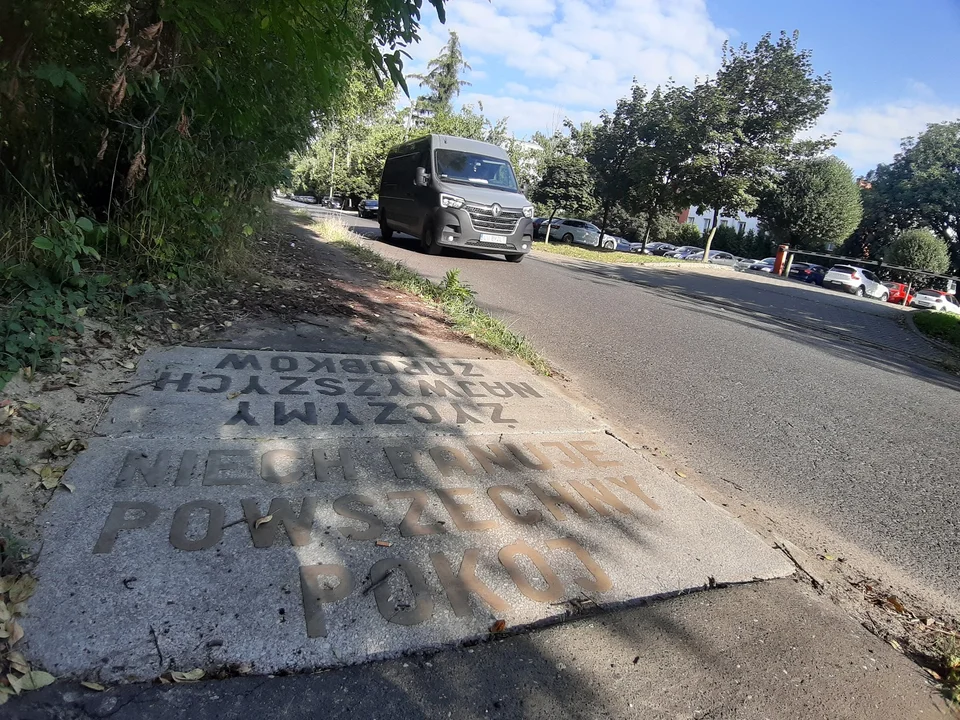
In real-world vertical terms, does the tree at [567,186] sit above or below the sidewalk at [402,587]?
above

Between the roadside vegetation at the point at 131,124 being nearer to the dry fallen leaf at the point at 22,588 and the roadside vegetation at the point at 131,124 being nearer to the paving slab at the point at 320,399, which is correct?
the paving slab at the point at 320,399

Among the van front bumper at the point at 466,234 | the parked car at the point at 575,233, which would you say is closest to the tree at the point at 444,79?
the parked car at the point at 575,233

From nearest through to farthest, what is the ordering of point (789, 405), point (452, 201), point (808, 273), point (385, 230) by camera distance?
point (789, 405) → point (452, 201) → point (385, 230) → point (808, 273)

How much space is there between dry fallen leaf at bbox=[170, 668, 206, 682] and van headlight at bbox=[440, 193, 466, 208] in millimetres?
10421

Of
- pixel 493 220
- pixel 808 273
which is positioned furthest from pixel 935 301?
pixel 493 220

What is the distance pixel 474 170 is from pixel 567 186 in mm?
18918

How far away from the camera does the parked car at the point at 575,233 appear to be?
36062mm

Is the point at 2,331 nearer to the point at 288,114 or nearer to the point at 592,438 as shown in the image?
the point at 592,438

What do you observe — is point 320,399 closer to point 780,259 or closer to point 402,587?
point 402,587

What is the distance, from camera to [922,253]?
34.2m

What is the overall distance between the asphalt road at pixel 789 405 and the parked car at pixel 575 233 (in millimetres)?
25778

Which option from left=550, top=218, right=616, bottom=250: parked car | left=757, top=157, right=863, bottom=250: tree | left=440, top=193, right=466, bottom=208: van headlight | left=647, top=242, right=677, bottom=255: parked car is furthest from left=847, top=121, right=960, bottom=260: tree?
left=440, top=193, right=466, bottom=208: van headlight

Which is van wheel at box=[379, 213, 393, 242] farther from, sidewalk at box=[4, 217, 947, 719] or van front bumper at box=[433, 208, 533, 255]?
sidewalk at box=[4, 217, 947, 719]

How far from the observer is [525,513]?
2.88m
